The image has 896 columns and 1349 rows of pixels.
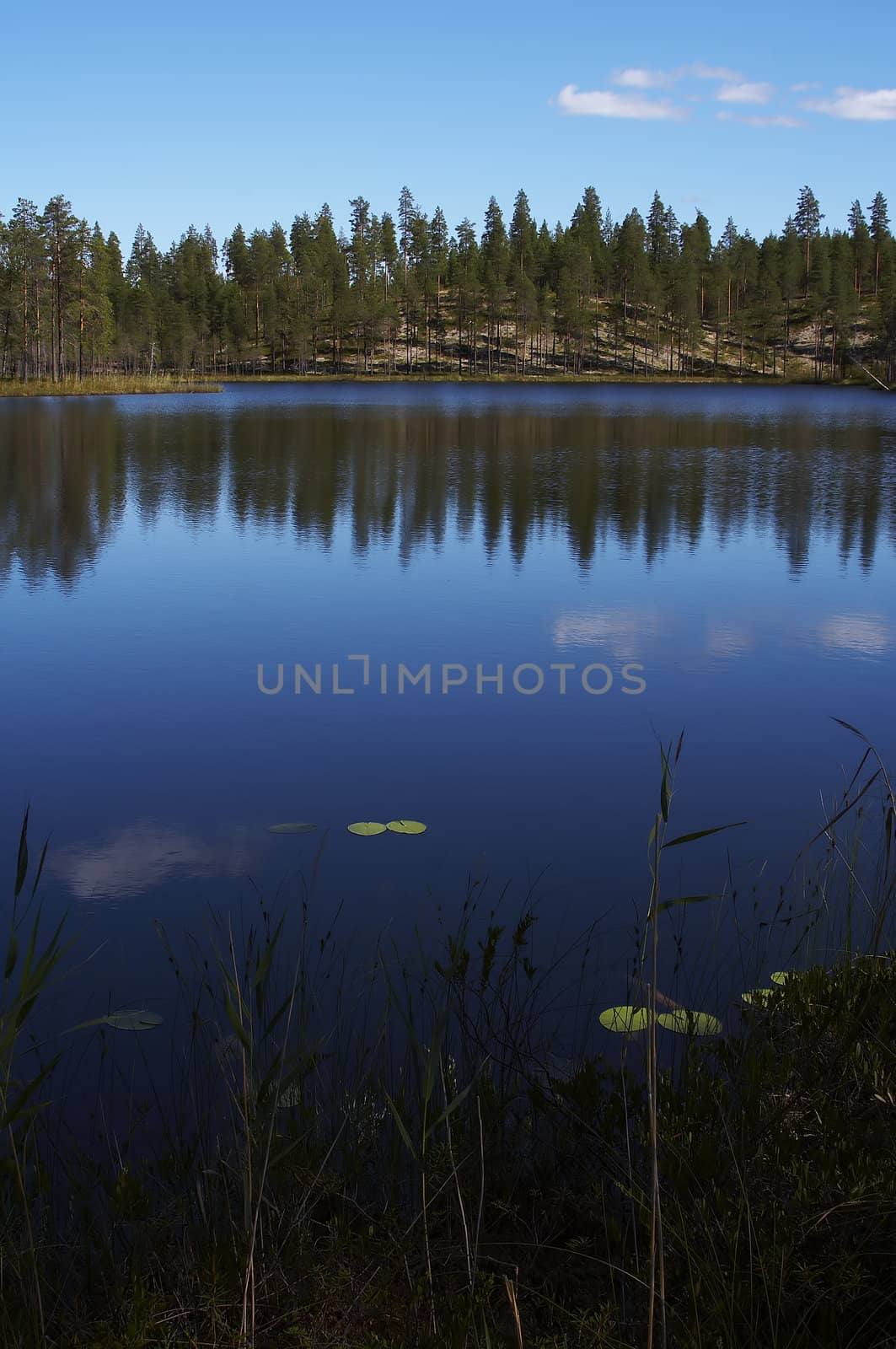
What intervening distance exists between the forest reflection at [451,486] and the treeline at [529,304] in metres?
76.0

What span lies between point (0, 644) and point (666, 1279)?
8.38 meters

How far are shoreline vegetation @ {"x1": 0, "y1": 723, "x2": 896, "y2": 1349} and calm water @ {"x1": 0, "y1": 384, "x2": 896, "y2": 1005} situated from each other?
2.16ft

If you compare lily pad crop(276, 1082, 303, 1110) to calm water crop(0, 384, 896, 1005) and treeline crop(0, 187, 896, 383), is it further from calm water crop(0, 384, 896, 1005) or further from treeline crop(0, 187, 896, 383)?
treeline crop(0, 187, 896, 383)

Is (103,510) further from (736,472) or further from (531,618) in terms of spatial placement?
(736,472)

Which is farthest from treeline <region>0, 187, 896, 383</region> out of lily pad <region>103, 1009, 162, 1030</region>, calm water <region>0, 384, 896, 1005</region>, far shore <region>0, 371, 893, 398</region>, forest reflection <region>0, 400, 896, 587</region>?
lily pad <region>103, 1009, 162, 1030</region>

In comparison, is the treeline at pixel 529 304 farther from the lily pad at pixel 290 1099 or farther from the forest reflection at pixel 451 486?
the lily pad at pixel 290 1099

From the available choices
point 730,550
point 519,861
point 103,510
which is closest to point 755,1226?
point 519,861

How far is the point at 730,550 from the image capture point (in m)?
15.0

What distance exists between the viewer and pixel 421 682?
8.58 metres

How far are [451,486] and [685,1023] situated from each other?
18253mm

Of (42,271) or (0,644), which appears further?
(42,271)

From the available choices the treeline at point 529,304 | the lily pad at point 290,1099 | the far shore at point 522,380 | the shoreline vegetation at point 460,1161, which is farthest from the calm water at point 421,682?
the treeline at point 529,304

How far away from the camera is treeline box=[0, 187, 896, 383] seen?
11406 centimetres

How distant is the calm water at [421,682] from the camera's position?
531cm
